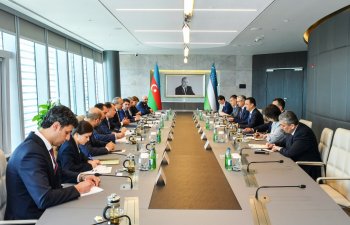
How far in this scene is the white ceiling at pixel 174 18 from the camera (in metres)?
5.31

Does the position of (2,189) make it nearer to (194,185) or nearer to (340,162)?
(194,185)

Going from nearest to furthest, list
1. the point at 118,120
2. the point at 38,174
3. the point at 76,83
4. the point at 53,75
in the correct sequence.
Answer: the point at 38,174, the point at 118,120, the point at 53,75, the point at 76,83

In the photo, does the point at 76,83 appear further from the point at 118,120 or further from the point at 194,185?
the point at 194,185

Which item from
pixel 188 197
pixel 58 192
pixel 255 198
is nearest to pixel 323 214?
pixel 255 198

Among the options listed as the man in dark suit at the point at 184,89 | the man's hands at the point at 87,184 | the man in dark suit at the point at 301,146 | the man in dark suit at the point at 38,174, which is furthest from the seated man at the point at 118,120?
the man in dark suit at the point at 184,89

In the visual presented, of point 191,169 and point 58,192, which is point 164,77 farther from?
point 58,192

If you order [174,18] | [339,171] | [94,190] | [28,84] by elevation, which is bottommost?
[339,171]

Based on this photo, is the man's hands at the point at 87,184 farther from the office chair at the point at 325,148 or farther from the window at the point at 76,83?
the window at the point at 76,83

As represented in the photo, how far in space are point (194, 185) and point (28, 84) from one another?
17.5 feet

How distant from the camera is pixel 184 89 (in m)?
15.0

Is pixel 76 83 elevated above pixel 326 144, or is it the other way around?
pixel 76 83

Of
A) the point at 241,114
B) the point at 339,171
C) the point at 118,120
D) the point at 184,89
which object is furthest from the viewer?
the point at 184,89

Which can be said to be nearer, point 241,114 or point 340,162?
point 340,162

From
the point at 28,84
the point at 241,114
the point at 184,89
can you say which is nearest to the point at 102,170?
the point at 28,84
